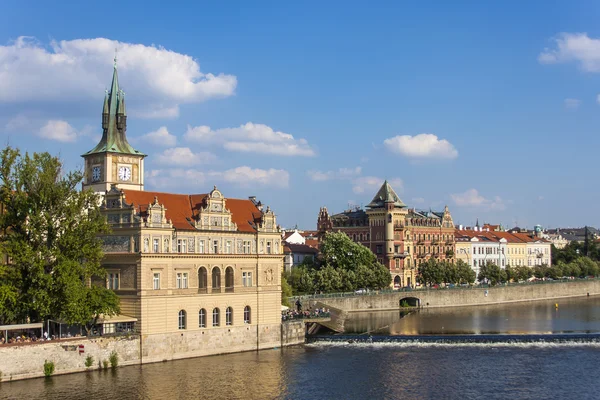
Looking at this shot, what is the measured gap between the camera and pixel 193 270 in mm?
65000

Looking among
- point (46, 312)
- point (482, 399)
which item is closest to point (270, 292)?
point (46, 312)

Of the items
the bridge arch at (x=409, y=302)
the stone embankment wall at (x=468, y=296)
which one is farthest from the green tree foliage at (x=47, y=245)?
the bridge arch at (x=409, y=302)

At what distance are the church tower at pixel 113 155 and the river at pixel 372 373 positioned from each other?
25.4 meters

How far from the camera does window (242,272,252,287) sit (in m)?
69.3

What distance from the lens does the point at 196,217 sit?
221 feet

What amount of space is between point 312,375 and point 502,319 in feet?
153

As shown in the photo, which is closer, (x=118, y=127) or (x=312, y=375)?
(x=312, y=375)

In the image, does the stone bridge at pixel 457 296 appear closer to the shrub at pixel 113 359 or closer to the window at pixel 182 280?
the window at pixel 182 280

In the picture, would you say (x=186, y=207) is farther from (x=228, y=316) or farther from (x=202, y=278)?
(x=228, y=316)

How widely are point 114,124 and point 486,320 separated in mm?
48933

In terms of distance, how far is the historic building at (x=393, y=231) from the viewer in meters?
135

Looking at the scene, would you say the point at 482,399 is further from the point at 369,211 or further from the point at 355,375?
the point at 369,211

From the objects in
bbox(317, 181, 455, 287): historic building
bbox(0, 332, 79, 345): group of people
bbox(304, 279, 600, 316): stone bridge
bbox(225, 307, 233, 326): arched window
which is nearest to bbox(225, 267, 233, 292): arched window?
bbox(225, 307, 233, 326): arched window

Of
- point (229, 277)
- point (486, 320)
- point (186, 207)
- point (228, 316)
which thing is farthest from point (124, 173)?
point (486, 320)
